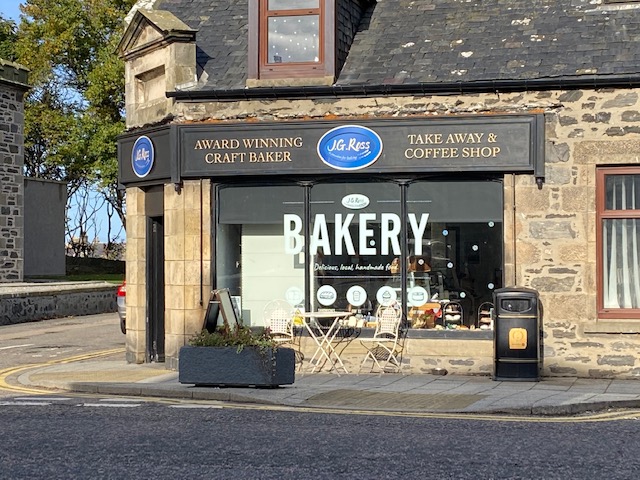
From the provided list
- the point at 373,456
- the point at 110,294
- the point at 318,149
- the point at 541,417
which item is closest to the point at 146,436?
the point at 373,456

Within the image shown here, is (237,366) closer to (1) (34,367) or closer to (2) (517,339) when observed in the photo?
(2) (517,339)

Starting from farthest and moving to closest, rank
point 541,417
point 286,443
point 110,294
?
point 110,294 < point 541,417 < point 286,443

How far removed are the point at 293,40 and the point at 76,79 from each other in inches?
1431

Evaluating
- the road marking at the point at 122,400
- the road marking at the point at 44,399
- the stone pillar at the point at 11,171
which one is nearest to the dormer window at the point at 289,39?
the road marking at the point at 122,400

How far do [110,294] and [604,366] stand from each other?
20022 millimetres

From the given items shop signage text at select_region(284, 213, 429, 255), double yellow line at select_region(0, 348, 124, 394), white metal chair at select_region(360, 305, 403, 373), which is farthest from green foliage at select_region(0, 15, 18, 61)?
Answer: white metal chair at select_region(360, 305, 403, 373)

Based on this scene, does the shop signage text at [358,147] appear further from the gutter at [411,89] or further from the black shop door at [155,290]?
→ the black shop door at [155,290]

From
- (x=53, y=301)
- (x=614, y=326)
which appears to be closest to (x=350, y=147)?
(x=614, y=326)

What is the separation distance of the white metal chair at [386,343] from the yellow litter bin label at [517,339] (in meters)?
1.85

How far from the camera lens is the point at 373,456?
343 inches

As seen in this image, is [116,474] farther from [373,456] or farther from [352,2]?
[352,2]

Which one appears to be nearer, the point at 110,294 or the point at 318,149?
the point at 318,149

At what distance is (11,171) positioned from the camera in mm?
34406

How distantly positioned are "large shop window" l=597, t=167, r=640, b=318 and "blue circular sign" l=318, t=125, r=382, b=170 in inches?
133
